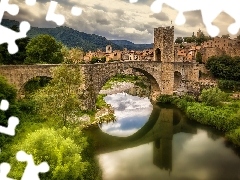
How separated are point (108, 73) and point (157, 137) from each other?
509 cm

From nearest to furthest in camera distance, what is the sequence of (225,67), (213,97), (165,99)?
(213,97)
(165,99)
(225,67)

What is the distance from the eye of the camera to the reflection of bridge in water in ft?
39.2

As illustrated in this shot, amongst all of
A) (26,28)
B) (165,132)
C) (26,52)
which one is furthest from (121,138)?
(26,28)

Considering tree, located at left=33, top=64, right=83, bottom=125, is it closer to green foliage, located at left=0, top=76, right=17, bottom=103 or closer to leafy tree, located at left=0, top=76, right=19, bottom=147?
leafy tree, located at left=0, top=76, right=19, bottom=147

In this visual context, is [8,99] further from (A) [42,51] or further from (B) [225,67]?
(B) [225,67]

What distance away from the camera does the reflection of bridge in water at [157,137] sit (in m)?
11.9

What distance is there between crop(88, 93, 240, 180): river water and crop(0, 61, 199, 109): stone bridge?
2319 millimetres

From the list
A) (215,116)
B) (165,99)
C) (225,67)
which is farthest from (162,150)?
(225,67)

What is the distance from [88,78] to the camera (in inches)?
627

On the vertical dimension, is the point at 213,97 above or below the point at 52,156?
below

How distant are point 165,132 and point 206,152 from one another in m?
3.14

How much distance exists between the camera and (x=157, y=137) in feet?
46.8

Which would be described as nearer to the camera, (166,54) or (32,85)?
(32,85)

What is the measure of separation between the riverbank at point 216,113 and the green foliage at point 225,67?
176 inches
